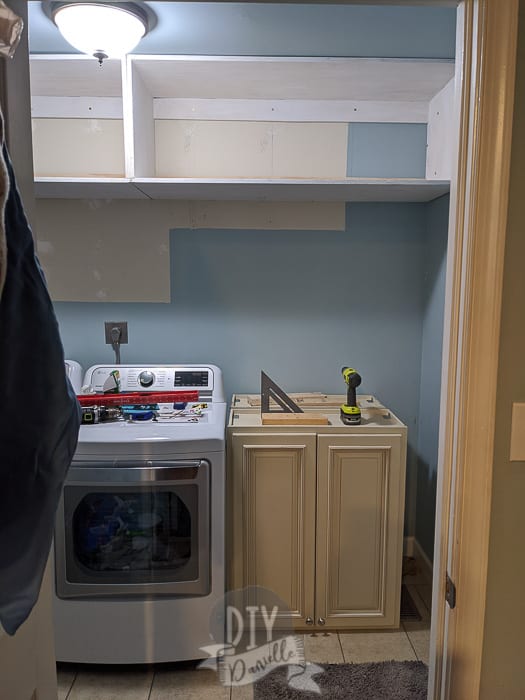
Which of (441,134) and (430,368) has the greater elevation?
(441,134)

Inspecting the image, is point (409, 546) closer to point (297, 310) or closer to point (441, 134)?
point (297, 310)

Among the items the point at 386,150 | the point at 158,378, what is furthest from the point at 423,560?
the point at 386,150

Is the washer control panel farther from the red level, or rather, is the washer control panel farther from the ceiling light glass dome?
the ceiling light glass dome

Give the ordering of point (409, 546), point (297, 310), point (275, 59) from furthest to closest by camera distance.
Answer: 1. point (409, 546)
2. point (297, 310)
3. point (275, 59)

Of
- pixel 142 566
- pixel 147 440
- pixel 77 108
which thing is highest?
pixel 77 108

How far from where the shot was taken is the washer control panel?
2.48m

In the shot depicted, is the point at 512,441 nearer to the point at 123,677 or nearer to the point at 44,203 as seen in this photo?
the point at 123,677

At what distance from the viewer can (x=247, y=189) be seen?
2246 mm

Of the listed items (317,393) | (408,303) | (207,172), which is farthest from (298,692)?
(207,172)

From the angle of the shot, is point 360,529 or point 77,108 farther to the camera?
point 77,108

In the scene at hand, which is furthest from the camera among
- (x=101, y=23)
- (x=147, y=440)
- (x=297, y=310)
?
(x=297, y=310)

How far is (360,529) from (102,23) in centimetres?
210

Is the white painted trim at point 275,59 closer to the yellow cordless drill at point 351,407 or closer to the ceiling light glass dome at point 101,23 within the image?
the ceiling light glass dome at point 101,23

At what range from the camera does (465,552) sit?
1.08 metres
